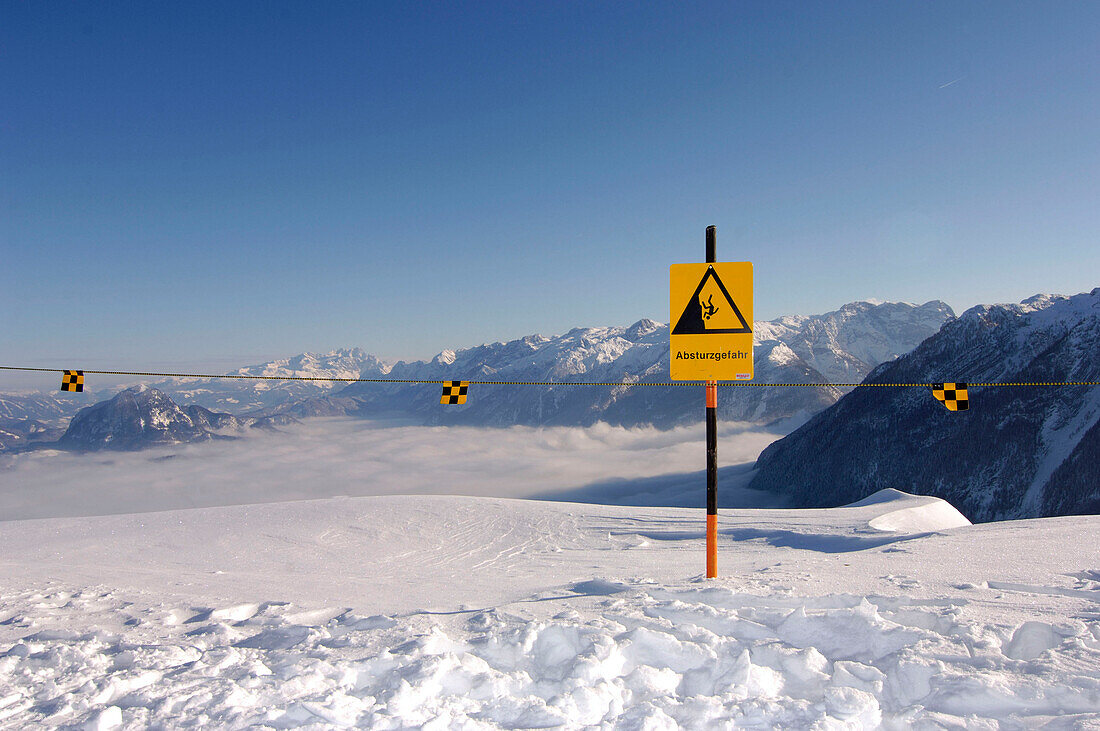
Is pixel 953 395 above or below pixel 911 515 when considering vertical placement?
above

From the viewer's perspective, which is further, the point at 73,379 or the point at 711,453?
the point at 73,379

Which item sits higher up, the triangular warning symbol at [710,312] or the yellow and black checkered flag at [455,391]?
the triangular warning symbol at [710,312]

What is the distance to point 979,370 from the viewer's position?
163m

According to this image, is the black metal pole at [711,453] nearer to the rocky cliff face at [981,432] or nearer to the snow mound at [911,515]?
the snow mound at [911,515]

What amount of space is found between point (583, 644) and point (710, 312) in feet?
12.6

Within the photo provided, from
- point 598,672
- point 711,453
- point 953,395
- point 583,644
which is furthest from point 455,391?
point 953,395

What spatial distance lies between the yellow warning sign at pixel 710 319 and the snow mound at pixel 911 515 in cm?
1056

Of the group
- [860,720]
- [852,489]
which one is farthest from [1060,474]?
[860,720]

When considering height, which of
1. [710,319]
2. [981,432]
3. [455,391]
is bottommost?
[981,432]

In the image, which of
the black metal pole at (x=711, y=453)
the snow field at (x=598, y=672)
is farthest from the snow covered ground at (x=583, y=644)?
the black metal pole at (x=711, y=453)

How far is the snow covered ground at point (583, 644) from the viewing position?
Answer: 145 inches

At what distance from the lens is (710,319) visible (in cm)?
654

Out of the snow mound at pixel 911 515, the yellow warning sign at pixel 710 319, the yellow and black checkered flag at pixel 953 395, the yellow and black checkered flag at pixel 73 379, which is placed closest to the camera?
the yellow warning sign at pixel 710 319

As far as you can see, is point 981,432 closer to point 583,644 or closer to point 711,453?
point 711,453
